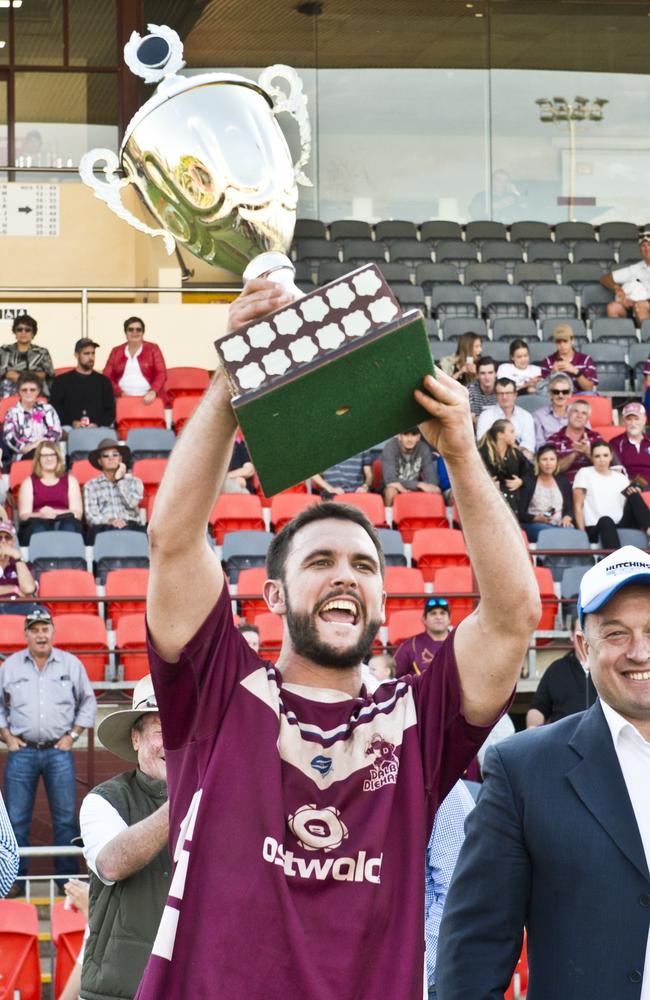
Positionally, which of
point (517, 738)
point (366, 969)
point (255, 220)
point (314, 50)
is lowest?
point (366, 969)

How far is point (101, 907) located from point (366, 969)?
150 cm

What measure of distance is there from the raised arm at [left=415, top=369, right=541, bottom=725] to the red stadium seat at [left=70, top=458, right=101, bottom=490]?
8.64 m

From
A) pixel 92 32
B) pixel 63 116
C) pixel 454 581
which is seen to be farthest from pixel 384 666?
pixel 92 32

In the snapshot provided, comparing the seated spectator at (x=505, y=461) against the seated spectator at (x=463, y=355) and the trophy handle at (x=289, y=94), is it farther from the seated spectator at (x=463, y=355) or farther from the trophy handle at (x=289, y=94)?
the trophy handle at (x=289, y=94)

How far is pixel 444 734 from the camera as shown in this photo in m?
2.51

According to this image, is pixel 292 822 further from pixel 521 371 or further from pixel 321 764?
pixel 521 371

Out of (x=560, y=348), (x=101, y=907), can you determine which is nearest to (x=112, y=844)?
(x=101, y=907)

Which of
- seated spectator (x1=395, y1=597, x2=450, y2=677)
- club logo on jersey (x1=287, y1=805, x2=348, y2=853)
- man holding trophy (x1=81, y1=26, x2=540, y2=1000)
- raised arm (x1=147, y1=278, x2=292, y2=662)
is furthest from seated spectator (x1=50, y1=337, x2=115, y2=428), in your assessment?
club logo on jersey (x1=287, y1=805, x2=348, y2=853)

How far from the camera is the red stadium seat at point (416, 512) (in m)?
11.0

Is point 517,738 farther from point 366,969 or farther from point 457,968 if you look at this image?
point 366,969

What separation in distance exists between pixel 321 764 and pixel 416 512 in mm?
8710

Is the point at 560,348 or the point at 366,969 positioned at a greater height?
the point at 560,348

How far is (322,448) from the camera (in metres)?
2.38

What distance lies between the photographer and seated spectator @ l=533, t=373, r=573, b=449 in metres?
12.1
